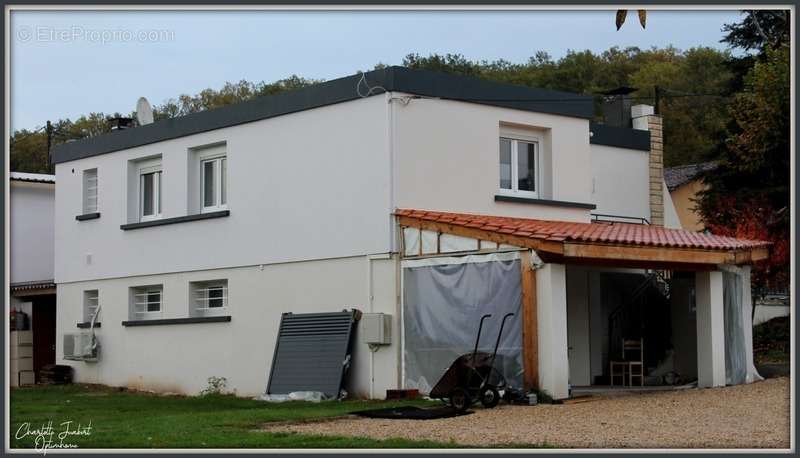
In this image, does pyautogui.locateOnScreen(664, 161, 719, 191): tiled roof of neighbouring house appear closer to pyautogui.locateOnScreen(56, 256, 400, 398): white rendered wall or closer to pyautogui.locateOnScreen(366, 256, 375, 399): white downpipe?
pyautogui.locateOnScreen(56, 256, 400, 398): white rendered wall

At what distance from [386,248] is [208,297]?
4.98 m

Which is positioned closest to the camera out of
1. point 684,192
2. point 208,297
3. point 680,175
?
point 208,297

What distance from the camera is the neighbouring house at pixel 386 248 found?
17.7 meters

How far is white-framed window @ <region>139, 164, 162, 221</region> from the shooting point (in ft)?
76.6

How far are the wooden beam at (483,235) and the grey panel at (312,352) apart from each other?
181 cm

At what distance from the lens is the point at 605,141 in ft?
88.2

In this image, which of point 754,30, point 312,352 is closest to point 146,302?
point 312,352

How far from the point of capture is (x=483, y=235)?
57.5ft

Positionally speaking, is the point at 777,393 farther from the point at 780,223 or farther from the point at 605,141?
the point at 780,223

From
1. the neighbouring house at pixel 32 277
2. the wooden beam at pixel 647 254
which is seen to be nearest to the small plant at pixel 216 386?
the neighbouring house at pixel 32 277

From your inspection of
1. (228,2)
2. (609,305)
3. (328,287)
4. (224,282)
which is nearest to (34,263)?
(224,282)

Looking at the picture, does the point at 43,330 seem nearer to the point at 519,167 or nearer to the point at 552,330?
the point at 519,167

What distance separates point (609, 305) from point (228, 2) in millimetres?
12288

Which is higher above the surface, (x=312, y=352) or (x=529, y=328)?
(x=529, y=328)
